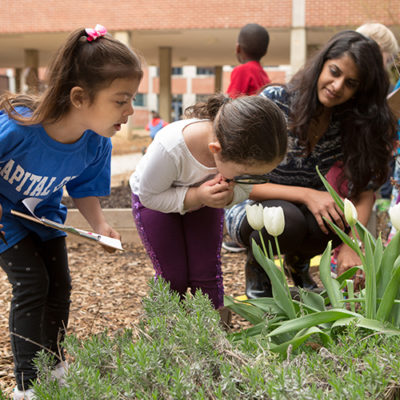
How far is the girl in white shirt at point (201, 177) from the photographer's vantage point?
1.85 m

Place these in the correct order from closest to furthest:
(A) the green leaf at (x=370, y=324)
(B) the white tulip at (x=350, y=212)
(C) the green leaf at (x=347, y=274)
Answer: (A) the green leaf at (x=370, y=324) < (B) the white tulip at (x=350, y=212) < (C) the green leaf at (x=347, y=274)

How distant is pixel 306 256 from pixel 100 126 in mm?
1445

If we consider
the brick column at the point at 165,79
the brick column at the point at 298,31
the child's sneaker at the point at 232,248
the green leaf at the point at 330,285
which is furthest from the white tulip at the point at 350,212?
the brick column at the point at 165,79

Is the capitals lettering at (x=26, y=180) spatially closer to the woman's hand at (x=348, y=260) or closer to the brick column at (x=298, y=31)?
the woman's hand at (x=348, y=260)

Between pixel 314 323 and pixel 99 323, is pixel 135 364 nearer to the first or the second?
pixel 314 323

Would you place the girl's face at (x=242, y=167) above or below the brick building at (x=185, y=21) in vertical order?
below

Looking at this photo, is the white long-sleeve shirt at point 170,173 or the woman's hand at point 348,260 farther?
the woman's hand at point 348,260

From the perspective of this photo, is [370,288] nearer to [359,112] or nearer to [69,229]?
[69,229]

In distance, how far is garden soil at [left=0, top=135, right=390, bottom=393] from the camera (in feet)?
8.71

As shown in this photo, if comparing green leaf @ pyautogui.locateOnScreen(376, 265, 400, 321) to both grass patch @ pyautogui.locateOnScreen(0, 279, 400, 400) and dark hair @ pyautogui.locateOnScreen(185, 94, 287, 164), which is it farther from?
dark hair @ pyautogui.locateOnScreen(185, 94, 287, 164)

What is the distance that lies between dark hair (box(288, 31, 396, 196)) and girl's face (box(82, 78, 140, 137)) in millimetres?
964

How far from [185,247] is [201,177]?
367mm

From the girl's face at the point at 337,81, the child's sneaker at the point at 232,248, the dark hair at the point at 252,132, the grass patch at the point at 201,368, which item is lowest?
the child's sneaker at the point at 232,248

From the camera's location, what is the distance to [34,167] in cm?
197
